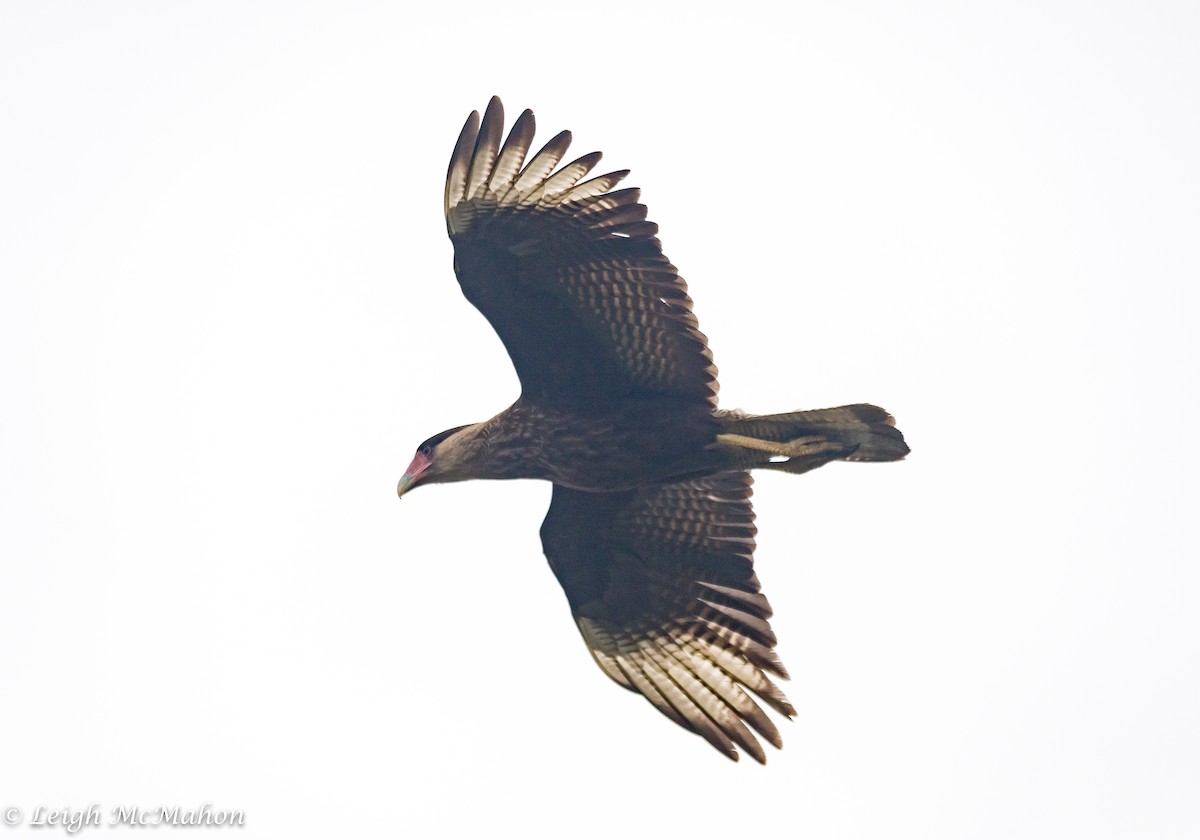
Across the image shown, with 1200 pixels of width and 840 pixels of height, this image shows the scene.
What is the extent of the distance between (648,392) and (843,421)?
1.06m

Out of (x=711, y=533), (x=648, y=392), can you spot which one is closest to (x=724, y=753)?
(x=711, y=533)

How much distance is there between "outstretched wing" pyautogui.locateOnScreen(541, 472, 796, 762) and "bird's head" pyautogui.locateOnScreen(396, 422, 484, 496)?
682mm

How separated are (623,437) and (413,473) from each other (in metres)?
1.29

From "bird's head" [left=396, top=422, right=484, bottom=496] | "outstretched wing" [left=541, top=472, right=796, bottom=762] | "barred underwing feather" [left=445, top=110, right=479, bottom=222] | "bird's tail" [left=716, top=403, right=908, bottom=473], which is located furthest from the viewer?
"outstretched wing" [left=541, top=472, right=796, bottom=762]

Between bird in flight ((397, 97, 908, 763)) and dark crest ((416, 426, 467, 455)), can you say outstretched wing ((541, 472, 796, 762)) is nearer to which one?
bird in flight ((397, 97, 908, 763))

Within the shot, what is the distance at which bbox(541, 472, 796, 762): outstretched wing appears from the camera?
9.95 meters

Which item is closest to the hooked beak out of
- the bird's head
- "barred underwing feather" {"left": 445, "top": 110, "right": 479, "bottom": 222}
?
the bird's head

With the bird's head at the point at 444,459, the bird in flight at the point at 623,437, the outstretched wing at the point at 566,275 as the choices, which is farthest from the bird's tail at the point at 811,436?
the bird's head at the point at 444,459

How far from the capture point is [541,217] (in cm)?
885

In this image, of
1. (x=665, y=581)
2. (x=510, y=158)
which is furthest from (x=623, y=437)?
(x=510, y=158)

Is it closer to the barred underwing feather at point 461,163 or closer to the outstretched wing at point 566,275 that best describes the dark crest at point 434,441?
the outstretched wing at point 566,275

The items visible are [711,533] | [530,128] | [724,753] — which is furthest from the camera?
[711,533]

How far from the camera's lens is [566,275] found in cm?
898

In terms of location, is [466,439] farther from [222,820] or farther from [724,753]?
→ [222,820]
